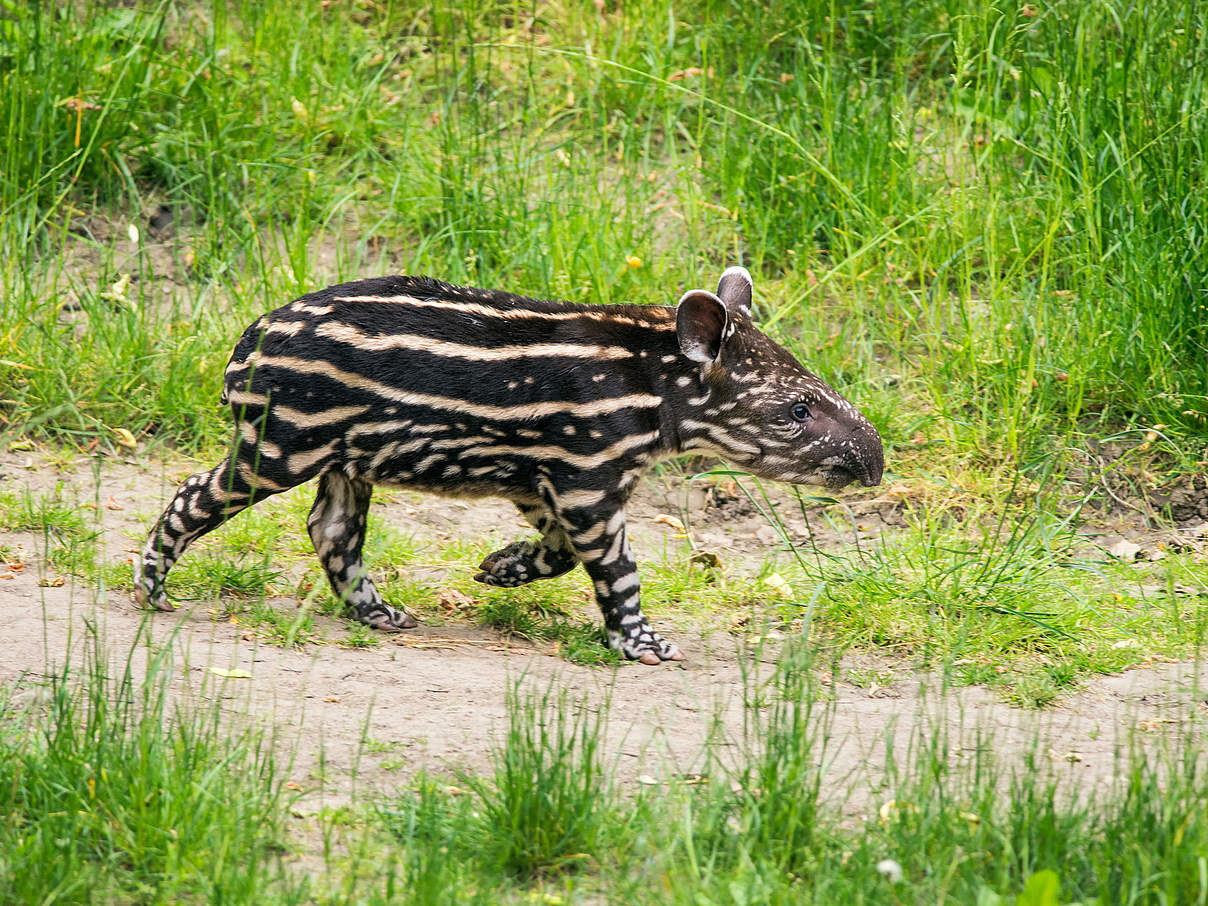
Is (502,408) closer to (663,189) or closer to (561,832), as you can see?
(561,832)

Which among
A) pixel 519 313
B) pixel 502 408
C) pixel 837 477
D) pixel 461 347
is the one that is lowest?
pixel 837 477

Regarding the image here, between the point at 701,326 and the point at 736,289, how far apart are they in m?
0.61

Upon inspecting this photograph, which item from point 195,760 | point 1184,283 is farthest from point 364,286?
point 1184,283

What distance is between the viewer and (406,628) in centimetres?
610

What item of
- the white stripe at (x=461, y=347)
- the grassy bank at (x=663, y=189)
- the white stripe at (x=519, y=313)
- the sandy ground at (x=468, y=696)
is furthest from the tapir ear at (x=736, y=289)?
the grassy bank at (x=663, y=189)

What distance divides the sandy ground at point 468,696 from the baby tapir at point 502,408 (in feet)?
1.03

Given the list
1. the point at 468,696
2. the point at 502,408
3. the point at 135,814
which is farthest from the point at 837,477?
the point at 135,814

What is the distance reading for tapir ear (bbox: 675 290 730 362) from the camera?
18.7ft

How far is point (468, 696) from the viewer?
5188mm

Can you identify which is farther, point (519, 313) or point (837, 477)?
point (837, 477)

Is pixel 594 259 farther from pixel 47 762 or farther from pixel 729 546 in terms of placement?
pixel 47 762

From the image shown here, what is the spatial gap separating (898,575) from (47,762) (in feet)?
12.1

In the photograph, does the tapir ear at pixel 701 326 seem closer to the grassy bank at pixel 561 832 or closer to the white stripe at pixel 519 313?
the white stripe at pixel 519 313

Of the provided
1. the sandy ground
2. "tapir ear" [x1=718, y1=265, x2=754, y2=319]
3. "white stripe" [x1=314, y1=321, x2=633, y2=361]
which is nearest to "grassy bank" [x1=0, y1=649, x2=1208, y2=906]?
the sandy ground
